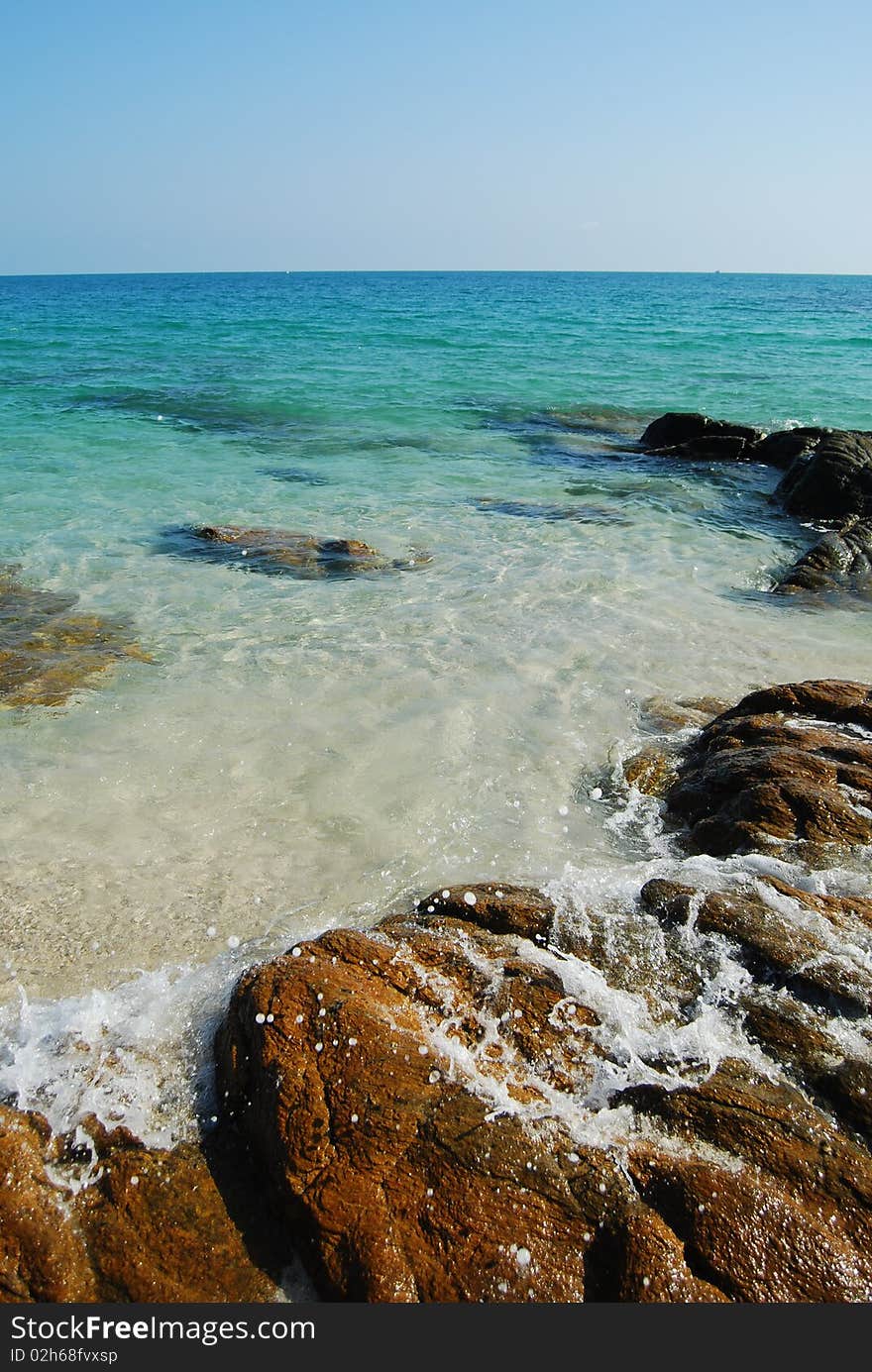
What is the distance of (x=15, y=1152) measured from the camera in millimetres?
2664

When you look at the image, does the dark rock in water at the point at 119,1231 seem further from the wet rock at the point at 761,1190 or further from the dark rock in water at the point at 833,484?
the dark rock in water at the point at 833,484

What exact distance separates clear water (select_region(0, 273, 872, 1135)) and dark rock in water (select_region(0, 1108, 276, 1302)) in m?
0.99

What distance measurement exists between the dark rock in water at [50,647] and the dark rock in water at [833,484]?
971 cm

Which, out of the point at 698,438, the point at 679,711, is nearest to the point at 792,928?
the point at 679,711

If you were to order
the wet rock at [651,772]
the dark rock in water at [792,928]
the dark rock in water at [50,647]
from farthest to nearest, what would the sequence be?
1. the dark rock in water at [50,647]
2. the wet rock at [651,772]
3. the dark rock in water at [792,928]

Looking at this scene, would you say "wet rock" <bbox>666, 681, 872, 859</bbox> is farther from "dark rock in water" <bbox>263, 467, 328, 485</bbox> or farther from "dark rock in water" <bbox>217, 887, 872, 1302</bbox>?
"dark rock in water" <bbox>263, 467, 328, 485</bbox>

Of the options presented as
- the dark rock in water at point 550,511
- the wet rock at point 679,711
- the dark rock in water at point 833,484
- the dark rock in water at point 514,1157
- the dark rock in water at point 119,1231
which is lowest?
the wet rock at point 679,711

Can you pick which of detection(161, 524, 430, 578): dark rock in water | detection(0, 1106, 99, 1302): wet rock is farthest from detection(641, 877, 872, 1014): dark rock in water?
detection(161, 524, 430, 578): dark rock in water

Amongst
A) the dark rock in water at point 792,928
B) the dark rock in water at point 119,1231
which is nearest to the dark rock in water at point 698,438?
the dark rock in water at point 792,928

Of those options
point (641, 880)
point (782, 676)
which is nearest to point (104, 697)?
point (641, 880)

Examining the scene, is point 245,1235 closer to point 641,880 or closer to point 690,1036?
point 690,1036

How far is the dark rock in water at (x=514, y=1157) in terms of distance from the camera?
2.29 m

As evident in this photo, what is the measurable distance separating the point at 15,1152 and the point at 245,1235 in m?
0.78

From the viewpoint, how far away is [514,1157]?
254 centimetres
